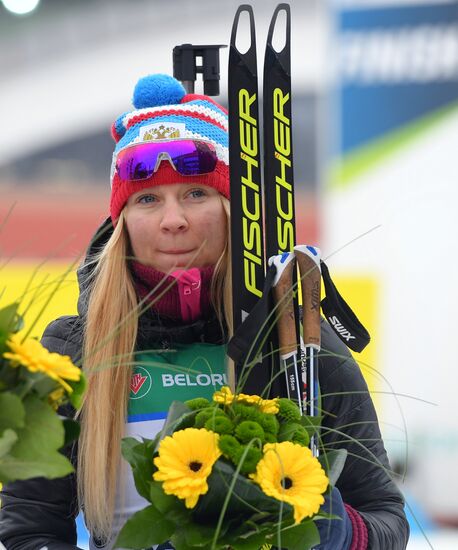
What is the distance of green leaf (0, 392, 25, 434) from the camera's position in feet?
3.51

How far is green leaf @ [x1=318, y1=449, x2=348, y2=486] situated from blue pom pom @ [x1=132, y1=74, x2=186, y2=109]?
2.32ft

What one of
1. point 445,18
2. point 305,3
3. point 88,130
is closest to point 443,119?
point 445,18

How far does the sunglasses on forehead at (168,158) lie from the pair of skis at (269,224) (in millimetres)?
56

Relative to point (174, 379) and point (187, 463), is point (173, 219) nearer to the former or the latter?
point (174, 379)

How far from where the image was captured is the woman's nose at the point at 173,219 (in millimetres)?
1635

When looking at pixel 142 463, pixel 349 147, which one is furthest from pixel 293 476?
pixel 349 147

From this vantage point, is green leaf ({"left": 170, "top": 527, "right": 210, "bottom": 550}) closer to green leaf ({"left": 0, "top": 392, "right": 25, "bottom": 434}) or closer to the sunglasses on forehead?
green leaf ({"left": 0, "top": 392, "right": 25, "bottom": 434})

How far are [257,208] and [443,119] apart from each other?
521cm

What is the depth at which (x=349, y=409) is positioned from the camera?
1656mm

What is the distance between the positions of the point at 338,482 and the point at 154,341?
348mm

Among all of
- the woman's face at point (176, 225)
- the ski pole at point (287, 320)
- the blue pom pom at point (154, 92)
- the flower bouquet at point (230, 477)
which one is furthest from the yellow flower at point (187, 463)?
the blue pom pom at point (154, 92)

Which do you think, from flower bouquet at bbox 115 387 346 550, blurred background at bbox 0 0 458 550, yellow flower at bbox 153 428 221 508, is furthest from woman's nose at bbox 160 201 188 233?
blurred background at bbox 0 0 458 550

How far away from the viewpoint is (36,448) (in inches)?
42.9

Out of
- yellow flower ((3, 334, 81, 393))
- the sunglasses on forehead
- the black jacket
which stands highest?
yellow flower ((3, 334, 81, 393))
